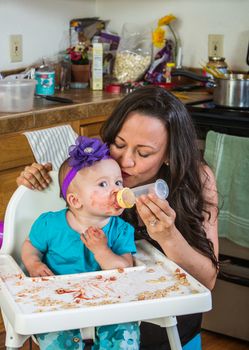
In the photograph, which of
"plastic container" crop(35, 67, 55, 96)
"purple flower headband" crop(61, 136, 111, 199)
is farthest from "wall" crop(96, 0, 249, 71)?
"purple flower headband" crop(61, 136, 111, 199)

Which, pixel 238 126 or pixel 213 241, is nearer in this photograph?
pixel 213 241

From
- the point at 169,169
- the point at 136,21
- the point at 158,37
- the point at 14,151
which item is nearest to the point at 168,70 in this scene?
the point at 158,37

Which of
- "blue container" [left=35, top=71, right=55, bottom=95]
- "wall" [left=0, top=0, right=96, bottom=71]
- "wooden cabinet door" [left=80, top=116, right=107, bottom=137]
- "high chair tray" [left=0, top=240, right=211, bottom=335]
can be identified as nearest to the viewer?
"high chair tray" [left=0, top=240, right=211, bottom=335]

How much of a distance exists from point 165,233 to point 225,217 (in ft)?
3.98

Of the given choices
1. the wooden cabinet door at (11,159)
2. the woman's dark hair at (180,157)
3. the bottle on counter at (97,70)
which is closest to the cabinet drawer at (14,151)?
the wooden cabinet door at (11,159)

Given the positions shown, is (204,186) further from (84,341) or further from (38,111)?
(38,111)

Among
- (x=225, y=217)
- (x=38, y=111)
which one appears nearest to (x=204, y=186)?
(x=225, y=217)

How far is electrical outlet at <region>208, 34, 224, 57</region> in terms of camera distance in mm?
3635

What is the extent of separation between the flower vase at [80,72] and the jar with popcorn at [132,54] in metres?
0.17

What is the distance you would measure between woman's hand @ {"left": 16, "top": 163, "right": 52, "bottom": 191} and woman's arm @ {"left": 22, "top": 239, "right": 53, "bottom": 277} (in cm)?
19

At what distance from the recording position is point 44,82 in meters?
3.40

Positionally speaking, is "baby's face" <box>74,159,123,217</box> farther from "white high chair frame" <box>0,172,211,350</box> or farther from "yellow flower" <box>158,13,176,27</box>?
"yellow flower" <box>158,13,176,27</box>

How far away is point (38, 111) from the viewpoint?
2.97 metres

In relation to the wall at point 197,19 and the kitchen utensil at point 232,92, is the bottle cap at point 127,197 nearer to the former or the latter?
the kitchen utensil at point 232,92
